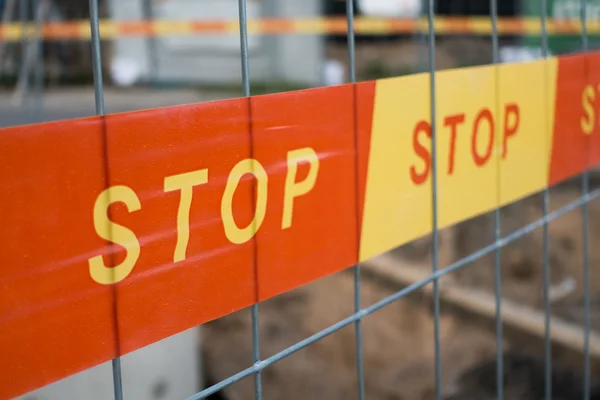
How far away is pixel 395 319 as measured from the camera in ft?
16.0

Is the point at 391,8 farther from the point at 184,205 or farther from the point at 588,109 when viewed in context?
the point at 184,205

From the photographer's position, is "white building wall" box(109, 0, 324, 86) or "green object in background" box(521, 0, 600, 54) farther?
"white building wall" box(109, 0, 324, 86)

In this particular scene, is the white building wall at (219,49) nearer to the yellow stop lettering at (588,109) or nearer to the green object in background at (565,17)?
the green object in background at (565,17)

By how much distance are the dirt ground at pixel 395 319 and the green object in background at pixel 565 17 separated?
94 cm

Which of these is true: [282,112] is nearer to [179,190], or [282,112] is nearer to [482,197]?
[179,190]

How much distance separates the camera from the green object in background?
14.2 feet

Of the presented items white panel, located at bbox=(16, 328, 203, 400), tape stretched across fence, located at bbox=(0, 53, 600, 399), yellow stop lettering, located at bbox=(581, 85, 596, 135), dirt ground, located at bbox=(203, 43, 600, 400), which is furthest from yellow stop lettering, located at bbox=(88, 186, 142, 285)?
dirt ground, located at bbox=(203, 43, 600, 400)

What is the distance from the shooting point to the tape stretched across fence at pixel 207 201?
82 cm

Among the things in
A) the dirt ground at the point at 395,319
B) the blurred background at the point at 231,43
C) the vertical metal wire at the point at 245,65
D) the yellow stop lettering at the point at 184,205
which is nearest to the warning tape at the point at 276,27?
the blurred background at the point at 231,43

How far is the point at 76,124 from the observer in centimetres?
84

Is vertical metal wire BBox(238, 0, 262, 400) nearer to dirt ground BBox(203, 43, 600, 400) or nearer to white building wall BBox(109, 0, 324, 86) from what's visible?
dirt ground BBox(203, 43, 600, 400)

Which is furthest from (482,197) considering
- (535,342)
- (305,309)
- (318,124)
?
(305,309)

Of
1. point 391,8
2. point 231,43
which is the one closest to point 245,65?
point 391,8

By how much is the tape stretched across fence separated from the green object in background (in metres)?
3.09
